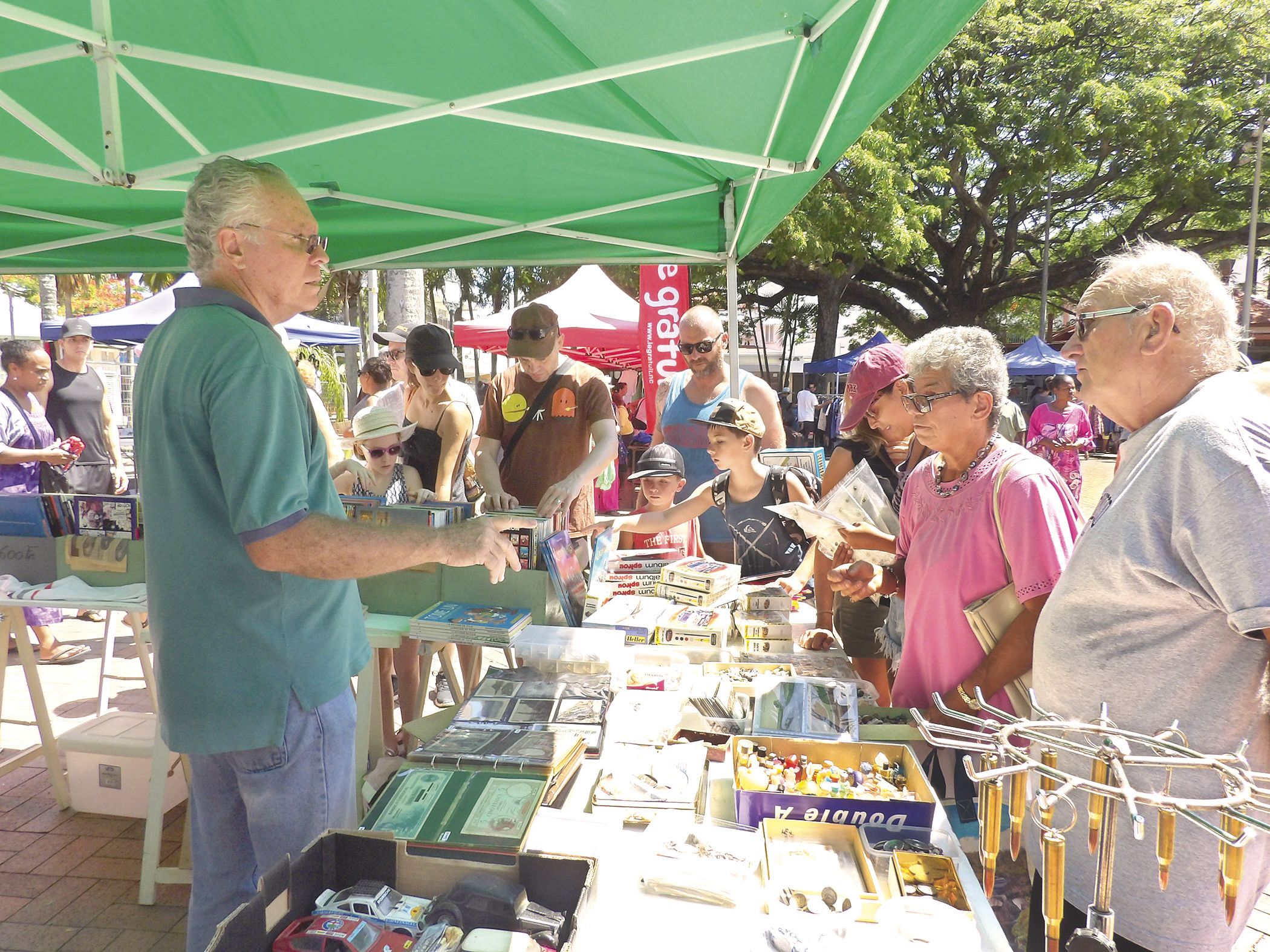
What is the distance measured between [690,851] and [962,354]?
1.41 meters

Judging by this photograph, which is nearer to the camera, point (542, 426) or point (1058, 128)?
point (542, 426)

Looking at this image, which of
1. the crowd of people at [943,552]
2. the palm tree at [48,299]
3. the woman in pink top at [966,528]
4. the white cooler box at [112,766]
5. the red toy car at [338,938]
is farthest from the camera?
the palm tree at [48,299]

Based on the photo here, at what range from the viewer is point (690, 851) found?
4.90 ft

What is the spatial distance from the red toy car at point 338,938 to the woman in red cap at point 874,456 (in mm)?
2011

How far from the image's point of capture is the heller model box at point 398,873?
130 cm

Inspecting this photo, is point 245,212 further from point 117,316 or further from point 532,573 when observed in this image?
point 117,316

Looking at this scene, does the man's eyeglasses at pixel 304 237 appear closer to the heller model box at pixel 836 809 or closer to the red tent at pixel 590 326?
the heller model box at pixel 836 809

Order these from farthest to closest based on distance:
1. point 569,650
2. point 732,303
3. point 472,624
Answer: point 732,303 → point 472,624 → point 569,650

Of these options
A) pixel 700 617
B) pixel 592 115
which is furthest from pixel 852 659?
pixel 592 115

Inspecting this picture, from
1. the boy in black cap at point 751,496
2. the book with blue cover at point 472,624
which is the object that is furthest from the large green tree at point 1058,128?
the book with blue cover at point 472,624

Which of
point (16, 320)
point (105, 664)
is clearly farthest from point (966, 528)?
point (16, 320)

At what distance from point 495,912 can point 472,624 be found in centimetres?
135

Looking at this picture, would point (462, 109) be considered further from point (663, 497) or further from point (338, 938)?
point (338, 938)

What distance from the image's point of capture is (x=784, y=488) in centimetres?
331
